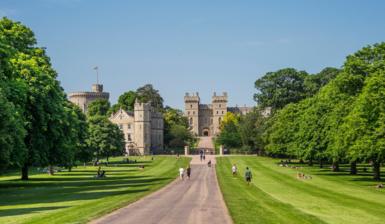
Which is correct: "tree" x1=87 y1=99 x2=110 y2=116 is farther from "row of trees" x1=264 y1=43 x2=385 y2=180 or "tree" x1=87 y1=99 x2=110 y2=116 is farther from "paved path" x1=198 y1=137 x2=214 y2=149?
"row of trees" x1=264 y1=43 x2=385 y2=180

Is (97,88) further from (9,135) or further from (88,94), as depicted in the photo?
(9,135)

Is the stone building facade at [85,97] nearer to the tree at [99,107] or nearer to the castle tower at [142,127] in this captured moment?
the tree at [99,107]

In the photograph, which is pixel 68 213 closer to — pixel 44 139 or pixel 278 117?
pixel 44 139

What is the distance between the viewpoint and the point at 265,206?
30500mm

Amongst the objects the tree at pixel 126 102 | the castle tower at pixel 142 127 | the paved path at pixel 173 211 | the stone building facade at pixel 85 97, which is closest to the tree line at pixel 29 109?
the paved path at pixel 173 211

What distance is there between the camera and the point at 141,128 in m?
149

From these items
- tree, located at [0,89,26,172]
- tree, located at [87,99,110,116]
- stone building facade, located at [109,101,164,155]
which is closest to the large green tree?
stone building facade, located at [109,101,164,155]

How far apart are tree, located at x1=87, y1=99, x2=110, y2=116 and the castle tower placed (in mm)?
Answer: 18817

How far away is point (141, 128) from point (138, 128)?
3.13 ft

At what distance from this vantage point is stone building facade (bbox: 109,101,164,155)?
14875 cm

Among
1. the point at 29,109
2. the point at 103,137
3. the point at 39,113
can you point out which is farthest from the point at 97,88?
the point at 39,113

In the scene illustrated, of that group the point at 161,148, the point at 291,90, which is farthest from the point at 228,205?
the point at 161,148

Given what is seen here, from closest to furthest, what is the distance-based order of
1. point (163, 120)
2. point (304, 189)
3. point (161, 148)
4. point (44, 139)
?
point (304, 189), point (44, 139), point (161, 148), point (163, 120)

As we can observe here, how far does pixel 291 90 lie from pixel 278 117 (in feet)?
63.5
